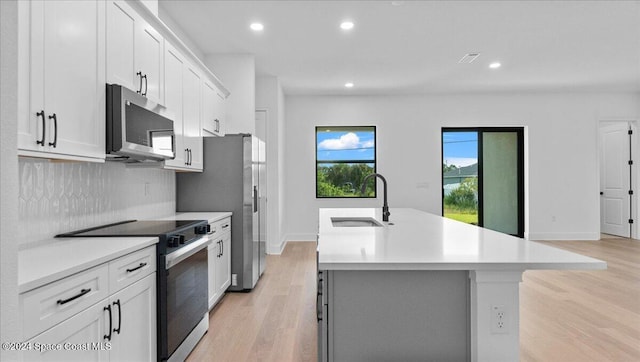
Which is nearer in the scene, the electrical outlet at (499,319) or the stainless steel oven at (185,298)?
the electrical outlet at (499,319)

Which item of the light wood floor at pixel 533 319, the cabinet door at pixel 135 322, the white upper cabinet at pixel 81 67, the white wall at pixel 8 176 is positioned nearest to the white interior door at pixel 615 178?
the light wood floor at pixel 533 319

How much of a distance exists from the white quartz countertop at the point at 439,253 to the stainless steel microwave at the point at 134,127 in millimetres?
1230

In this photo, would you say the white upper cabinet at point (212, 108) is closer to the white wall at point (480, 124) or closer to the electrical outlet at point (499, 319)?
the white wall at point (480, 124)

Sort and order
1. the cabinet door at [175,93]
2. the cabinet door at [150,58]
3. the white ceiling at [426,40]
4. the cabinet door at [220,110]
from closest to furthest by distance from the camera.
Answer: the cabinet door at [150,58]
the cabinet door at [175,93]
the white ceiling at [426,40]
the cabinet door at [220,110]

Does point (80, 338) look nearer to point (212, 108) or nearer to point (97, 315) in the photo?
point (97, 315)

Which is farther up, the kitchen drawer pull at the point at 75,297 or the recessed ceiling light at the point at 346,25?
the recessed ceiling light at the point at 346,25

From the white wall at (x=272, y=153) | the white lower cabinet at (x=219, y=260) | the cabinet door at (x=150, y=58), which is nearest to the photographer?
the cabinet door at (x=150, y=58)

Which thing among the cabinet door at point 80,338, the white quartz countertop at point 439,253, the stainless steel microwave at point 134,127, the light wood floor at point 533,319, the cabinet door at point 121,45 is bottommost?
the light wood floor at point 533,319

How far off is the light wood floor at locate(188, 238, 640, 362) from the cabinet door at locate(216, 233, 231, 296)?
6.2 inches

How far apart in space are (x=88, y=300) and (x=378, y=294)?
1140 millimetres

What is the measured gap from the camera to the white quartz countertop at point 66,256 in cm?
123

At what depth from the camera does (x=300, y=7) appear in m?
3.62

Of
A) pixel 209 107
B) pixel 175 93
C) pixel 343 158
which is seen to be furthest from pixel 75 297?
pixel 343 158

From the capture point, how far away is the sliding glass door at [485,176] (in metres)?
7.26
